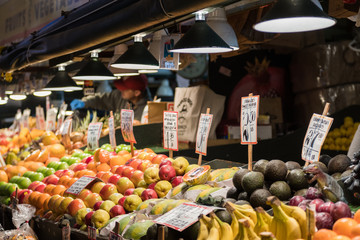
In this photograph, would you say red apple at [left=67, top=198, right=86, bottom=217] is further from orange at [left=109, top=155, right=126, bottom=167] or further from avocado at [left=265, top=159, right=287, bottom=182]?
avocado at [left=265, top=159, right=287, bottom=182]

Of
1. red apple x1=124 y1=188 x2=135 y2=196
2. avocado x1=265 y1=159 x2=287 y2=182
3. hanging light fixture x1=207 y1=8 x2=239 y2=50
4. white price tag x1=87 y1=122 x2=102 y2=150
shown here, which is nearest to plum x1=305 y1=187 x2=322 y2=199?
avocado x1=265 y1=159 x2=287 y2=182

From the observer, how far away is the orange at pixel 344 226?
160cm

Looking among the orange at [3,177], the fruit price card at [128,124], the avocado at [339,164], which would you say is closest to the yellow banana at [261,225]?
the avocado at [339,164]

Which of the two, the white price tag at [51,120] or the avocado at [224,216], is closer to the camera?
the avocado at [224,216]

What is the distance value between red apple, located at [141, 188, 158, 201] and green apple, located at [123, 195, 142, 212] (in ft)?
0.27

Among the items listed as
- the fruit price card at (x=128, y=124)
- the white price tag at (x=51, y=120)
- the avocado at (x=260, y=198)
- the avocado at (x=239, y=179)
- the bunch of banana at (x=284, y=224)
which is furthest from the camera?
the white price tag at (x=51, y=120)

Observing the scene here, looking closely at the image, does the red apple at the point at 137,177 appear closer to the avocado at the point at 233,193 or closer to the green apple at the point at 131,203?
the green apple at the point at 131,203

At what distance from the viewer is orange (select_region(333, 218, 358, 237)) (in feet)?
5.26

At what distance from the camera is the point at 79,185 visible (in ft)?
11.0

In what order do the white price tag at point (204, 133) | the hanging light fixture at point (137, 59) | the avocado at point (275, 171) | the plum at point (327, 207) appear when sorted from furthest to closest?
the hanging light fixture at point (137, 59)
the white price tag at point (204, 133)
the avocado at point (275, 171)
the plum at point (327, 207)

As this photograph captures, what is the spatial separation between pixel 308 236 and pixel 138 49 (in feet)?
6.99

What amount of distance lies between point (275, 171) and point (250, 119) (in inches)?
21.9

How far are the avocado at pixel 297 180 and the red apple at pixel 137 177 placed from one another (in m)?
1.27

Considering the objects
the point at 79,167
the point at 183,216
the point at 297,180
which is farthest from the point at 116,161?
the point at 297,180
